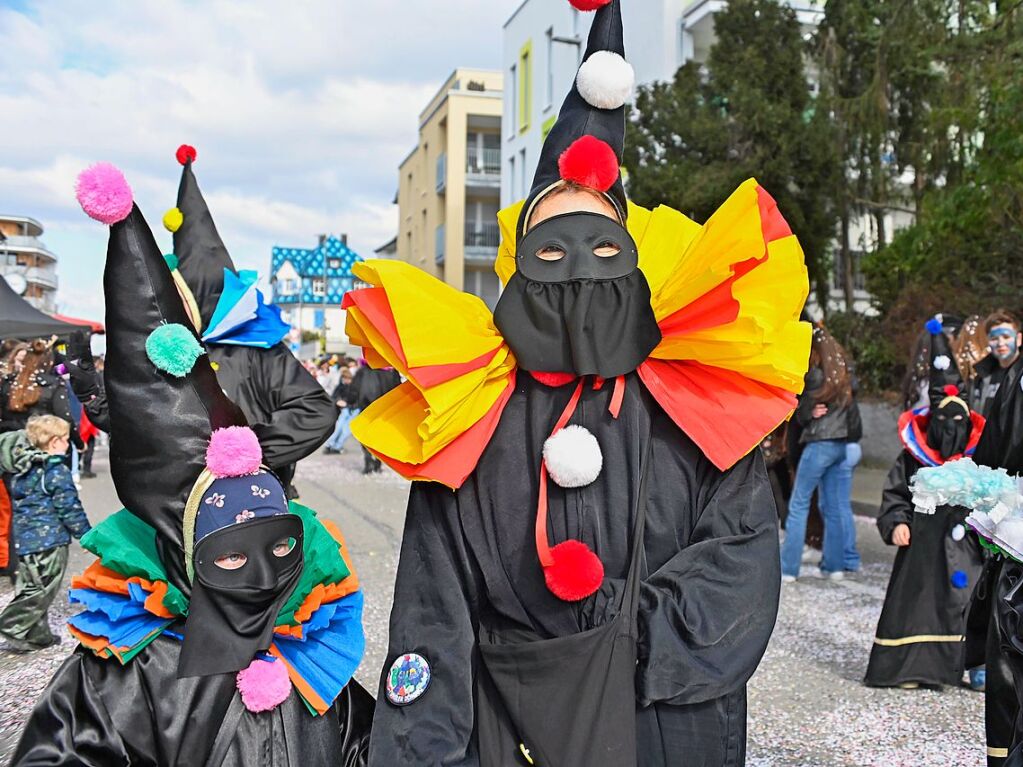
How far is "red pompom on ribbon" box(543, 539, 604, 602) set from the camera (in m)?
1.99

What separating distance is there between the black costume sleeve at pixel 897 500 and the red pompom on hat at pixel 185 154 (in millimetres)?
3995

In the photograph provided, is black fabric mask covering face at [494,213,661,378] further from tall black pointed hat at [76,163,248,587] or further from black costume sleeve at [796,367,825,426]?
black costume sleeve at [796,367,825,426]

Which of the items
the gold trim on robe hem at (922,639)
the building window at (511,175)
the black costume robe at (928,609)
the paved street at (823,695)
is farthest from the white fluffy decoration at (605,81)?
the building window at (511,175)

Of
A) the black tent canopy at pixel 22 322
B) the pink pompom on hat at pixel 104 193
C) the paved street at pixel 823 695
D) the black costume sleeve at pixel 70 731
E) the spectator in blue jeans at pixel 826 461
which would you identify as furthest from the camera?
the black tent canopy at pixel 22 322

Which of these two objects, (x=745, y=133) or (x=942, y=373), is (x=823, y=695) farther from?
(x=745, y=133)

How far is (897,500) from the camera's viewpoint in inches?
211

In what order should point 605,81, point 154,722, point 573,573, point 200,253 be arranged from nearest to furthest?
point 573,573, point 605,81, point 154,722, point 200,253

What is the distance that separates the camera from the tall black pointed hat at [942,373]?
532 cm

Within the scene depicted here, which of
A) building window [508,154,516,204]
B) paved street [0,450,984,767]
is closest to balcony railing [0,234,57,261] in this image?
building window [508,154,516,204]

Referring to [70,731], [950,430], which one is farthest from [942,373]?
[70,731]

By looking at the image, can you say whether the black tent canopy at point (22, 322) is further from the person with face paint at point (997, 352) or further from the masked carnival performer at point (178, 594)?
the person with face paint at point (997, 352)

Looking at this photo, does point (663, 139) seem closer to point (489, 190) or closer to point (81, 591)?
point (81, 591)

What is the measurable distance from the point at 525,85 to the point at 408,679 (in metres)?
29.7

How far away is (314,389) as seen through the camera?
14.9ft
